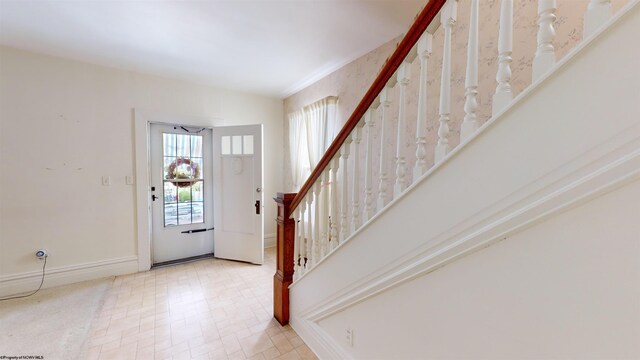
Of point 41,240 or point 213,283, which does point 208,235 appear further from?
point 41,240

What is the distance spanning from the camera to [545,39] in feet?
2.14

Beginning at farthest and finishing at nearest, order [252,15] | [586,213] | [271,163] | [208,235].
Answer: [271,163] < [208,235] < [252,15] < [586,213]

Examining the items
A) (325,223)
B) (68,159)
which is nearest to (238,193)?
(68,159)

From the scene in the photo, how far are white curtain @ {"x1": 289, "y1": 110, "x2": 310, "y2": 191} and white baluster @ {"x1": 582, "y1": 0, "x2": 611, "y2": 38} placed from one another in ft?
9.28

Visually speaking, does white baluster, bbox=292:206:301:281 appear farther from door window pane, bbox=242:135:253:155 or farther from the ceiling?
door window pane, bbox=242:135:253:155

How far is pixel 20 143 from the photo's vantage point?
2.45m

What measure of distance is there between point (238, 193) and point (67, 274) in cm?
193

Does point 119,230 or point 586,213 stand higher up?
point 586,213

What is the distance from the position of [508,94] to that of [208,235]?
12.2 feet

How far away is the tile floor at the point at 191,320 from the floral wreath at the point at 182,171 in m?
1.17

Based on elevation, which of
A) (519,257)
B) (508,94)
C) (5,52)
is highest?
(5,52)

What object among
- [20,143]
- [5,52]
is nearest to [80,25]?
[5,52]

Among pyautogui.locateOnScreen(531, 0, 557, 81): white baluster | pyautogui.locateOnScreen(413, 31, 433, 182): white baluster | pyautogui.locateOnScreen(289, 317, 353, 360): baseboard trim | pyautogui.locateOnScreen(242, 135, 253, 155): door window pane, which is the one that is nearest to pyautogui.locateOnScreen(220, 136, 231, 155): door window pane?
pyautogui.locateOnScreen(242, 135, 253, 155): door window pane

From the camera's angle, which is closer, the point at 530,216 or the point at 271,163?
the point at 530,216
